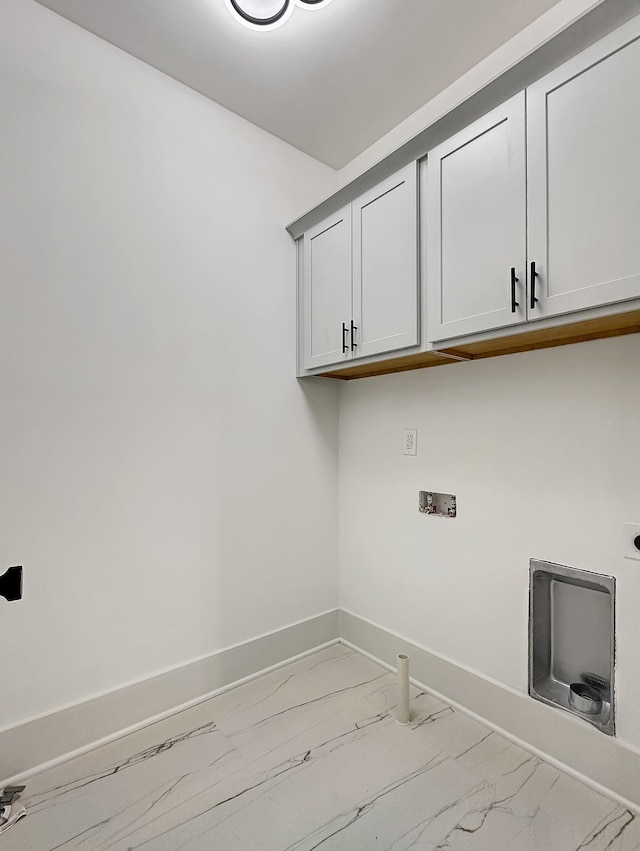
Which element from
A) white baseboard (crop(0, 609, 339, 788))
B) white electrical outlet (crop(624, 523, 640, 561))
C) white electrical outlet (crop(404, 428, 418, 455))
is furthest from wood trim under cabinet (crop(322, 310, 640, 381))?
white baseboard (crop(0, 609, 339, 788))

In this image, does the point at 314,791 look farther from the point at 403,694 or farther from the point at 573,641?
the point at 573,641

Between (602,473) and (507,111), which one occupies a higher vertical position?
(507,111)

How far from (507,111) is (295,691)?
235 centimetres

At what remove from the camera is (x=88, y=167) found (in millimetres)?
1619

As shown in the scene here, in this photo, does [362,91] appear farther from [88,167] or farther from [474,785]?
[474,785]

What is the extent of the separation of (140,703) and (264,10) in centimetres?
252

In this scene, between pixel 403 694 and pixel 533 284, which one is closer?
pixel 533 284

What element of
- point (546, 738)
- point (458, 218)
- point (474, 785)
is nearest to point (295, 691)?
point (474, 785)

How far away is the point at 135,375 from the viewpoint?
5.65 ft

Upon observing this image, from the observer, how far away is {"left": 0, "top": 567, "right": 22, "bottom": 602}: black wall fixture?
1.25 meters

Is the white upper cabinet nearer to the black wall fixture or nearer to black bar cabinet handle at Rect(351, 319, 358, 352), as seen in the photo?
black bar cabinet handle at Rect(351, 319, 358, 352)

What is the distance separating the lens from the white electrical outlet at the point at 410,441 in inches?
79.4

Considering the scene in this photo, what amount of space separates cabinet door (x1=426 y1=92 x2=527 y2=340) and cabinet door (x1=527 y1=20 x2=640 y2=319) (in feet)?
0.17

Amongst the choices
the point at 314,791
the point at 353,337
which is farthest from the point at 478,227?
the point at 314,791
